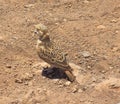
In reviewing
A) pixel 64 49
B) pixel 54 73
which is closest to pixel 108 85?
pixel 54 73

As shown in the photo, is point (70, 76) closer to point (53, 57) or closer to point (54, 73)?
point (54, 73)

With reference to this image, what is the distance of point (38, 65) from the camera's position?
771cm

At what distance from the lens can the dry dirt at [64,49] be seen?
7.14m

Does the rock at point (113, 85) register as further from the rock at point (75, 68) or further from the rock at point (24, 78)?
the rock at point (24, 78)

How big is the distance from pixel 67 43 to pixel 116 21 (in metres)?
→ 1.47

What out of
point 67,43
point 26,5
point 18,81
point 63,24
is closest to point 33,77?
point 18,81

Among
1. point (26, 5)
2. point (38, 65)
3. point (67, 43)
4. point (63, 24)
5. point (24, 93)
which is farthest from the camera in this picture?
point (26, 5)

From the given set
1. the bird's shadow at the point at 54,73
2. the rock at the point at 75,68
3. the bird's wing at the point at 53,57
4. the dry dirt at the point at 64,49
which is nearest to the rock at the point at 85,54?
the dry dirt at the point at 64,49

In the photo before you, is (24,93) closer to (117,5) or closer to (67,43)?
(67,43)

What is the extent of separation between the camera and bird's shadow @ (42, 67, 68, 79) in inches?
294

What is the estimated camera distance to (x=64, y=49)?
8.25 m

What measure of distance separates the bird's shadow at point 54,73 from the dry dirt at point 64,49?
0.27 ft

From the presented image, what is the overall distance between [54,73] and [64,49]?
33.2 inches

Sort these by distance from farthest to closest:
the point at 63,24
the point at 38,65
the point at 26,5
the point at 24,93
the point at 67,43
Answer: the point at 26,5, the point at 63,24, the point at 67,43, the point at 38,65, the point at 24,93
